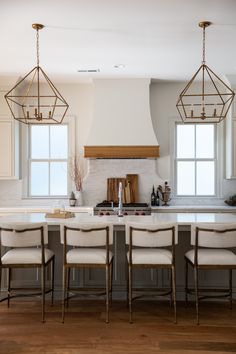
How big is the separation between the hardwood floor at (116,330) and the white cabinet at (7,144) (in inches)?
102

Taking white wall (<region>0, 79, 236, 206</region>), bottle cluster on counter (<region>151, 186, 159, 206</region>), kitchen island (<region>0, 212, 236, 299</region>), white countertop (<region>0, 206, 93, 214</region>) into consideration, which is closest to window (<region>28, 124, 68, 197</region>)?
white wall (<region>0, 79, 236, 206</region>)

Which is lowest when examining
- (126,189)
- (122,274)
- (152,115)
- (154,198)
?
(122,274)

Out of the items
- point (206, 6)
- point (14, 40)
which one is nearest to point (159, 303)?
point (206, 6)

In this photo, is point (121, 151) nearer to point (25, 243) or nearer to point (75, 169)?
point (75, 169)

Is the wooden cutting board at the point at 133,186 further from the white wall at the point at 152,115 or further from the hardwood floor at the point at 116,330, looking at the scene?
the hardwood floor at the point at 116,330

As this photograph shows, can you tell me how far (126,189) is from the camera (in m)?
6.39

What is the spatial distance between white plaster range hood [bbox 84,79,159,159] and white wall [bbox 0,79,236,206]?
37 cm

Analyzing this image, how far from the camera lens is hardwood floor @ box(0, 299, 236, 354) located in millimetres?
2986

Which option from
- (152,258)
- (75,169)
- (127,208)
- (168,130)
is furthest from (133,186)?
(152,258)

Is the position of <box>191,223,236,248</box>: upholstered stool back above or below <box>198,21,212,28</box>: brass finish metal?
below

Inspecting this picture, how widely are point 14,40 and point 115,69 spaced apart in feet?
5.60

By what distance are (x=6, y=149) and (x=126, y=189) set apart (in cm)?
205

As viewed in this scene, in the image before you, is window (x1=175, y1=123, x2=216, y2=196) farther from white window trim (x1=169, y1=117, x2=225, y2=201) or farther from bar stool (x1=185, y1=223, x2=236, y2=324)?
bar stool (x1=185, y1=223, x2=236, y2=324)

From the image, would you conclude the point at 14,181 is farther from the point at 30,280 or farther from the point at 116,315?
the point at 116,315
